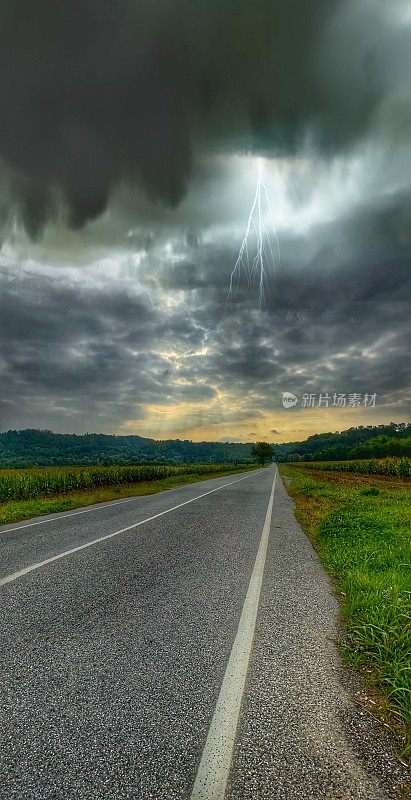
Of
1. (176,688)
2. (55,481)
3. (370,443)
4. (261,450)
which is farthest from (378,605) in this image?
(261,450)

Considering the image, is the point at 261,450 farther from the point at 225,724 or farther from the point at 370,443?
the point at 225,724

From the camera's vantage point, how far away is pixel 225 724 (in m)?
2.45

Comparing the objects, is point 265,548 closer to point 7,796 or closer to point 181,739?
point 181,739

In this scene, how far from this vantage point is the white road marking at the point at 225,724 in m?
1.99

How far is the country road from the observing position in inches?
80.1

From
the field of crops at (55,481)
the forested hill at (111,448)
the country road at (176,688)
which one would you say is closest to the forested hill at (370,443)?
the forested hill at (111,448)

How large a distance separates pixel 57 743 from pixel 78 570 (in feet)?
12.3

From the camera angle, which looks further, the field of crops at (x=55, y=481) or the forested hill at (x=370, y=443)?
the forested hill at (x=370, y=443)

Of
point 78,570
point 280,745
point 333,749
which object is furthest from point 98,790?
point 78,570

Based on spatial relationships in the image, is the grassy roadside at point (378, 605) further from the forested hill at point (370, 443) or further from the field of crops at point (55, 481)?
the forested hill at point (370, 443)

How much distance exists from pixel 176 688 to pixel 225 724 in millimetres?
497

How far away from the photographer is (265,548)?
7.61 meters

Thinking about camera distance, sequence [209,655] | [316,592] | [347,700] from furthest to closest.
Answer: [316,592]
[209,655]
[347,700]

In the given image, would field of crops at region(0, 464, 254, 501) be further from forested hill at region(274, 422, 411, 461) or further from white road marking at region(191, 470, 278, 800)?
forested hill at region(274, 422, 411, 461)
